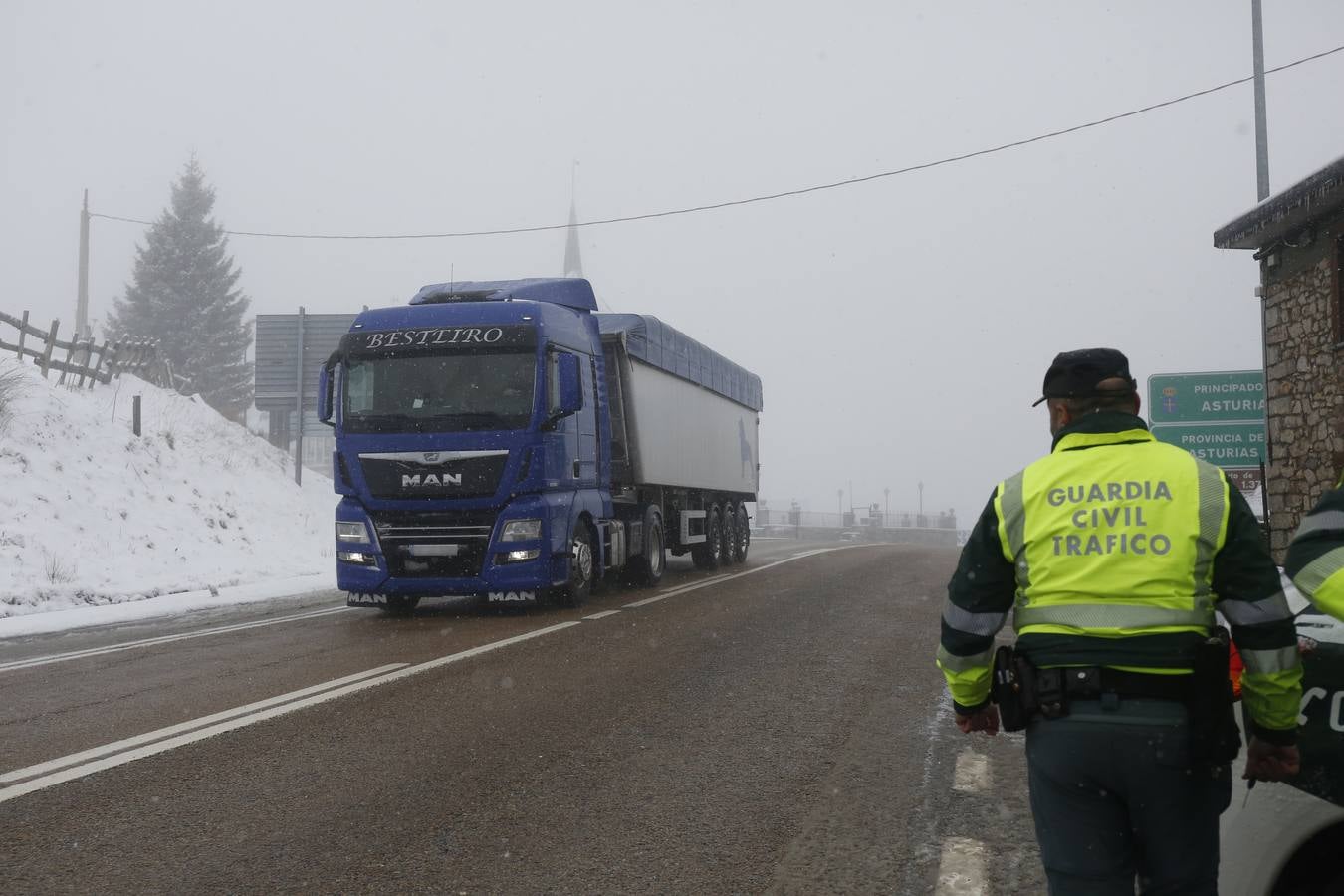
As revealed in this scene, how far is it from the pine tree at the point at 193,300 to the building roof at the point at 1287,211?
43.5 meters

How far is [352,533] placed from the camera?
40.2ft

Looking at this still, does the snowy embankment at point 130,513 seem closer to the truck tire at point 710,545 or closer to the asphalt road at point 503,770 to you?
the asphalt road at point 503,770

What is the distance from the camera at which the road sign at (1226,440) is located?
17188mm

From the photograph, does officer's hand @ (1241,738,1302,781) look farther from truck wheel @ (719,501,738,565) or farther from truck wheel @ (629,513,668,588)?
truck wheel @ (719,501,738,565)

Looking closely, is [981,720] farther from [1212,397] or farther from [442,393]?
[1212,397]

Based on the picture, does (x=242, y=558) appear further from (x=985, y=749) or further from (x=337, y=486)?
(x=985, y=749)

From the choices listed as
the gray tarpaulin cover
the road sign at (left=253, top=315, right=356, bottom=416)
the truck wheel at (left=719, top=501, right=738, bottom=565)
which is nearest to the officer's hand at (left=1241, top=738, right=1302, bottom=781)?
the gray tarpaulin cover

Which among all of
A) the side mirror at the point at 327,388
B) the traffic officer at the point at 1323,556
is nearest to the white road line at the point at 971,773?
the traffic officer at the point at 1323,556

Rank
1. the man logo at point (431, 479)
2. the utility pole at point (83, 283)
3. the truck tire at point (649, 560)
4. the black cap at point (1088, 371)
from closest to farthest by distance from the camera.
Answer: the black cap at point (1088, 371)
the man logo at point (431, 479)
the truck tire at point (649, 560)
the utility pole at point (83, 283)

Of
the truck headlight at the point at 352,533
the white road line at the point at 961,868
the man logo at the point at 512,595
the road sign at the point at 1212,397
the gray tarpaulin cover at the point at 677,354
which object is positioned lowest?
the white road line at the point at 961,868

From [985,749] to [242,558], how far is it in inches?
659

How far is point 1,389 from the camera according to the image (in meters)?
20.2

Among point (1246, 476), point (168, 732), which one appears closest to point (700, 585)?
point (1246, 476)

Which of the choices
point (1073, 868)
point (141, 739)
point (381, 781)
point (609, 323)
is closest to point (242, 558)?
point (609, 323)
